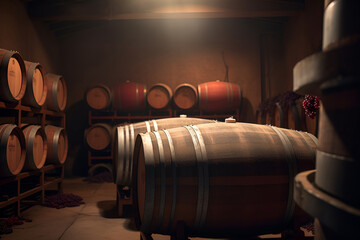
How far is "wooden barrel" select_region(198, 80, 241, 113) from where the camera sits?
798cm

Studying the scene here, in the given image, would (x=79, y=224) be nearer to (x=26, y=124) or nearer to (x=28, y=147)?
(x=28, y=147)

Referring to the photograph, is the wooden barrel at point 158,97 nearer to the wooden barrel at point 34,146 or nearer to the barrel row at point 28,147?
the barrel row at point 28,147

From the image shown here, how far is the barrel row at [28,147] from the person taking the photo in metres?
3.82

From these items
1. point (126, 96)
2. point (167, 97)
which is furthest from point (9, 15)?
point (167, 97)

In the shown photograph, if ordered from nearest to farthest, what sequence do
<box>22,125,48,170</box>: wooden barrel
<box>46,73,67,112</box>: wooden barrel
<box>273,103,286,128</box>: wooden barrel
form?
<box>22,125,48,170</box>: wooden barrel, <box>46,73,67,112</box>: wooden barrel, <box>273,103,286,128</box>: wooden barrel

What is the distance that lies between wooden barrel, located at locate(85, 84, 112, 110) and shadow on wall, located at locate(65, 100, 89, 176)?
1005 mm

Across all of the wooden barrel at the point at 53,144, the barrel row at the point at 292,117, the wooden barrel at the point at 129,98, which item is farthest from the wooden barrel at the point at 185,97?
the wooden barrel at the point at 53,144

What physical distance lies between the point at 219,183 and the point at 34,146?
3476mm

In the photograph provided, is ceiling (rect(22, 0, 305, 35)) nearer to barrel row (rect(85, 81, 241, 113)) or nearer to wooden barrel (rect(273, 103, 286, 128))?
barrel row (rect(85, 81, 241, 113))

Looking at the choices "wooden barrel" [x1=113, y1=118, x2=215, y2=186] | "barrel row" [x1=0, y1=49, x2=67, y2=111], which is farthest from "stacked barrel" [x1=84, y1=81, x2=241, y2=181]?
"wooden barrel" [x1=113, y1=118, x2=215, y2=186]

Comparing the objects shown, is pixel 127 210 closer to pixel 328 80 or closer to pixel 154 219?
pixel 154 219

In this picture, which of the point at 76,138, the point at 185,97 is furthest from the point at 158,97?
the point at 76,138

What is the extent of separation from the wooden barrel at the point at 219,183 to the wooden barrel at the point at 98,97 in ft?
19.6

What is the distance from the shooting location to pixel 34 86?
4.90 metres
